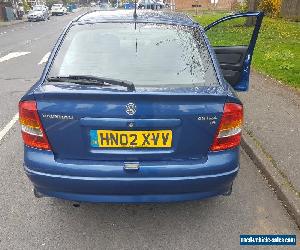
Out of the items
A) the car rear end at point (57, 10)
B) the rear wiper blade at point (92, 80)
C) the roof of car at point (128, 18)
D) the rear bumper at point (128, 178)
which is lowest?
the car rear end at point (57, 10)

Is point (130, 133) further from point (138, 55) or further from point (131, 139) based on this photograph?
point (138, 55)

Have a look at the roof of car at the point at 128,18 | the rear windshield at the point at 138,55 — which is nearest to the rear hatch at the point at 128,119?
the rear windshield at the point at 138,55

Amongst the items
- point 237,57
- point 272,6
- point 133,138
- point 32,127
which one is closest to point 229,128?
point 133,138

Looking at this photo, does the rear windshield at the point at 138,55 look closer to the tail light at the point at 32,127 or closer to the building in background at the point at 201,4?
the tail light at the point at 32,127

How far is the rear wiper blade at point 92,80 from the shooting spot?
106 inches

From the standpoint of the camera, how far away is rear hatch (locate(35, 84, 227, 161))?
8.35 ft

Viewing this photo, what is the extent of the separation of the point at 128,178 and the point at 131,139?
0.99 feet

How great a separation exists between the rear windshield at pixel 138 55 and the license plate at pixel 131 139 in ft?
1.37

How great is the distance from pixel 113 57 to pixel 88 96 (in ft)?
2.42

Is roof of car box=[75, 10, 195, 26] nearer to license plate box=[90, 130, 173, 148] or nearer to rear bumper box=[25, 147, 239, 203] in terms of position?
license plate box=[90, 130, 173, 148]

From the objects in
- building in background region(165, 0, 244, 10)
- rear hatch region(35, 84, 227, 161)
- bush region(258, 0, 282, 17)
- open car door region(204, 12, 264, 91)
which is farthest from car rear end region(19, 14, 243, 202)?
building in background region(165, 0, 244, 10)

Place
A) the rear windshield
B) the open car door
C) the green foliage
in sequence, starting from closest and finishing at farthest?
the rear windshield, the open car door, the green foliage

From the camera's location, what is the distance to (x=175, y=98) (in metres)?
2.57

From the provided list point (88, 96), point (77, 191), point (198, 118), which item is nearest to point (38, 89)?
point (88, 96)
